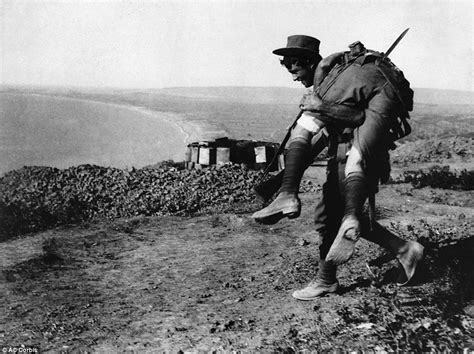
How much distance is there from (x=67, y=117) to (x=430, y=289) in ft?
173

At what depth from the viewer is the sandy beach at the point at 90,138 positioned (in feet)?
88.2

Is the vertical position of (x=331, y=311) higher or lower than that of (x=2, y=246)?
higher

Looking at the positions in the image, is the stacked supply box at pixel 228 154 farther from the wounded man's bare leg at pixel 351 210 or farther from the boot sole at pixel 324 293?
the wounded man's bare leg at pixel 351 210

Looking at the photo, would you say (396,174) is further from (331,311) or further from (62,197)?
(331,311)

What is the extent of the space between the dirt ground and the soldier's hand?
1.58m

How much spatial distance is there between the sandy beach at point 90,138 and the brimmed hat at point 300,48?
20588 mm

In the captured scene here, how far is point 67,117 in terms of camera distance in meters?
51.7

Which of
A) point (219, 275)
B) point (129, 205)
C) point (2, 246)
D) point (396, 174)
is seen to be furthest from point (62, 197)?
point (396, 174)

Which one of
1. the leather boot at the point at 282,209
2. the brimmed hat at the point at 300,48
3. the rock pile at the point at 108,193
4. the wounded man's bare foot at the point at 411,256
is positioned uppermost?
the brimmed hat at the point at 300,48

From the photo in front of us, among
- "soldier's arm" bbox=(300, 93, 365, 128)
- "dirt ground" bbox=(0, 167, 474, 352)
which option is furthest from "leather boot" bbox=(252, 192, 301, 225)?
"dirt ground" bbox=(0, 167, 474, 352)

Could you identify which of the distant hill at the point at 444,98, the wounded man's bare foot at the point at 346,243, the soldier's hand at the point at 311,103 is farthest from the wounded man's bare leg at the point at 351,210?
the distant hill at the point at 444,98

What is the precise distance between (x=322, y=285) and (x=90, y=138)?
116 ft

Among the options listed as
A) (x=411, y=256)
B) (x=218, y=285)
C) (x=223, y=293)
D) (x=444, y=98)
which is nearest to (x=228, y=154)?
(x=218, y=285)

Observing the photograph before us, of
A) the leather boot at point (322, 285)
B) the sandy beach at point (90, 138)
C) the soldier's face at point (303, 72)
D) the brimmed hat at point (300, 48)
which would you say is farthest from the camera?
the sandy beach at point (90, 138)
